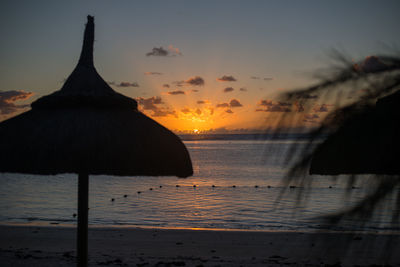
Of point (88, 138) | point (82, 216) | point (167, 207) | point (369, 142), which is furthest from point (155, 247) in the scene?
point (369, 142)

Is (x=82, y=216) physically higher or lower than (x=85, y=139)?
lower

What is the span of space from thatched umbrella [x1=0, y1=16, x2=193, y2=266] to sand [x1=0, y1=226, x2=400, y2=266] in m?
4.37

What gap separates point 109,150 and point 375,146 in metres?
4.35

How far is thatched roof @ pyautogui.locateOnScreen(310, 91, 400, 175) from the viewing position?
1.37m

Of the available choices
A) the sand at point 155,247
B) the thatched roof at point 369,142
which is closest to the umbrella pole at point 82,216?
the sand at point 155,247

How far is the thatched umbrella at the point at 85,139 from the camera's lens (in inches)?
205

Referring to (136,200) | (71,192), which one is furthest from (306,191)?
(71,192)

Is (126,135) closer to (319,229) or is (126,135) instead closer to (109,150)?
(109,150)

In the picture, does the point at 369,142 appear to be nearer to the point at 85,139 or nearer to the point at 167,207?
the point at 85,139

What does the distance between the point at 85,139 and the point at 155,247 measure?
8.11 metres

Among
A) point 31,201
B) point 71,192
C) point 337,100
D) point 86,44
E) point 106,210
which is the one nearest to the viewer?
point 337,100

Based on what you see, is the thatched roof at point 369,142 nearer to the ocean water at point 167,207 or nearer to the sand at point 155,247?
the sand at point 155,247

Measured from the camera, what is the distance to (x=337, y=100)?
1.47m

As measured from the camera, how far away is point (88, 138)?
5.29 meters
